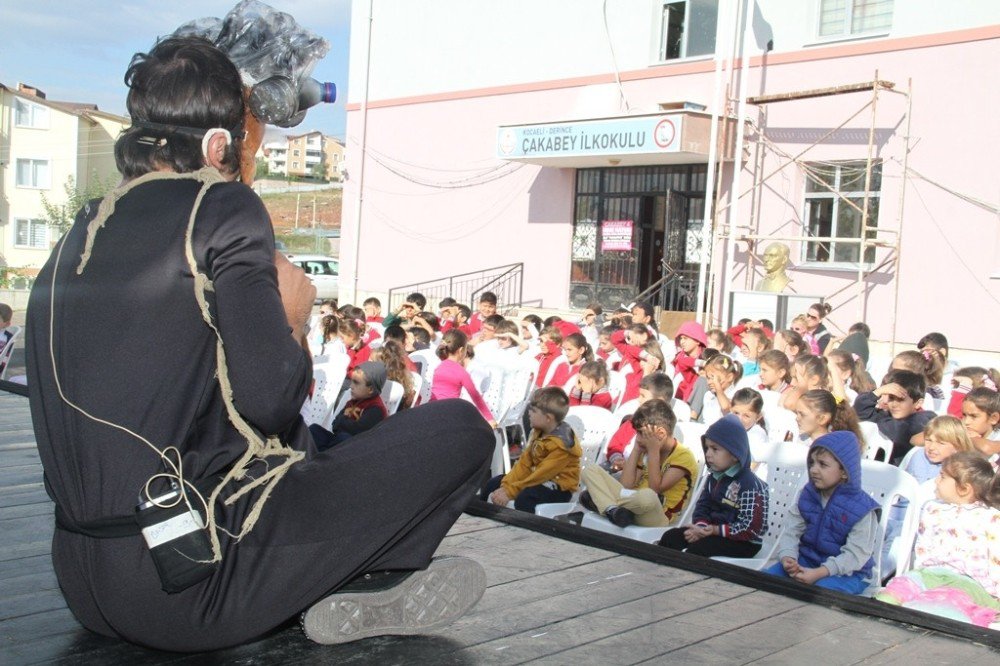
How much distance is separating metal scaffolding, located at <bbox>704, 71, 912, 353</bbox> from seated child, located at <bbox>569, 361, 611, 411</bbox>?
22.8ft

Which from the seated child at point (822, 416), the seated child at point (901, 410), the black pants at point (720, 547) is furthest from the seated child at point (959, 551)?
the seated child at point (901, 410)

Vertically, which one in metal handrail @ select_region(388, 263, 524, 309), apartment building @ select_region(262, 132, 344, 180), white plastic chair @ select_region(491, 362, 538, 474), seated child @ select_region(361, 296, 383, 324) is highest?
apartment building @ select_region(262, 132, 344, 180)

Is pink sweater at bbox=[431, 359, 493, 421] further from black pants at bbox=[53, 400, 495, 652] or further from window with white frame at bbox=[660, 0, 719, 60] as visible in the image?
window with white frame at bbox=[660, 0, 719, 60]

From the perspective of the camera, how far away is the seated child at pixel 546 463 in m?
5.60

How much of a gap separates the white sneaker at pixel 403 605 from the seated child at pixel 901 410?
4.39m

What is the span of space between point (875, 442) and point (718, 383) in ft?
4.14

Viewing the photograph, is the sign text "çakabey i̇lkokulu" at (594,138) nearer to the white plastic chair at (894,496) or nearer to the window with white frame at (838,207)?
the window with white frame at (838,207)

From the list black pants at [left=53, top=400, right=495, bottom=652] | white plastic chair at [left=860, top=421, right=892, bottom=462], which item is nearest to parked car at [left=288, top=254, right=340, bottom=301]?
white plastic chair at [left=860, top=421, right=892, bottom=462]

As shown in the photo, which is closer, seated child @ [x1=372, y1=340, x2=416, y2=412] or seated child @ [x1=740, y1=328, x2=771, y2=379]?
seated child @ [x1=372, y1=340, x2=416, y2=412]

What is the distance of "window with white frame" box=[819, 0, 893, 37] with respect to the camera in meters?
14.1

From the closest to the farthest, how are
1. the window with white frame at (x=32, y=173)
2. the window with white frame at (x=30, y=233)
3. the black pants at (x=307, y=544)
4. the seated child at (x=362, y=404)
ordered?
the black pants at (x=307, y=544)
the seated child at (x=362, y=404)
the window with white frame at (x=32, y=173)
the window with white frame at (x=30, y=233)

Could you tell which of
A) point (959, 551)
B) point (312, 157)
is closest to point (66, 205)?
point (959, 551)

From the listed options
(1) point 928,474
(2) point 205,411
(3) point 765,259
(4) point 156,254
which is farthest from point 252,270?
(3) point 765,259

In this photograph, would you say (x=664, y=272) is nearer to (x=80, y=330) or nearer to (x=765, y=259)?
(x=765, y=259)
